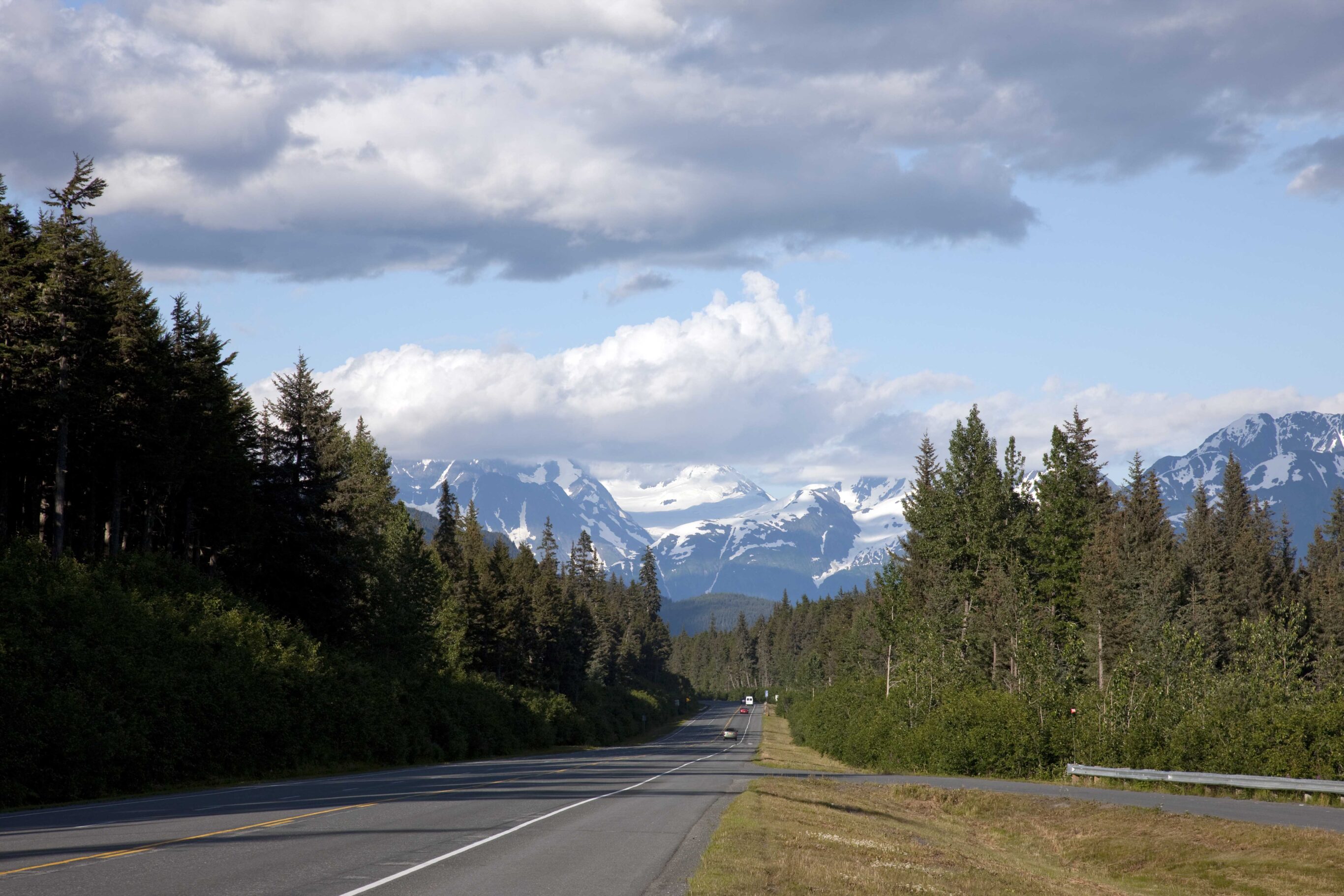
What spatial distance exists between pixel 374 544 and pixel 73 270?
27338 millimetres

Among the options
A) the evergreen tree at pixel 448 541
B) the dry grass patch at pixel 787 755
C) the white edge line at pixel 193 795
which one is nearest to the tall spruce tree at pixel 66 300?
the white edge line at pixel 193 795

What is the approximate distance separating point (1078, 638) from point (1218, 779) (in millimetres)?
26873

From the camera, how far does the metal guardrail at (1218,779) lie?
1177 inches

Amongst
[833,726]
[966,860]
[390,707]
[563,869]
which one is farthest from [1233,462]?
[563,869]

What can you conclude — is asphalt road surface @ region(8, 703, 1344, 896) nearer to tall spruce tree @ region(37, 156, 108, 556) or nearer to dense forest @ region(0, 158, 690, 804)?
dense forest @ region(0, 158, 690, 804)

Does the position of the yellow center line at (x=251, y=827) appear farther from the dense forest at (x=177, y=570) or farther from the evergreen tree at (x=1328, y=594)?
the evergreen tree at (x=1328, y=594)

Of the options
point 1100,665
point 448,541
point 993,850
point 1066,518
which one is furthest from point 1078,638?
point 448,541

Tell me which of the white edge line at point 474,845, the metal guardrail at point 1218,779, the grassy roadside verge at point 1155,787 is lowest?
the grassy roadside verge at point 1155,787

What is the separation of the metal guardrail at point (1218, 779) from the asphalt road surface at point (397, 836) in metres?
0.64

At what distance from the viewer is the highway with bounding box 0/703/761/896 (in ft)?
42.7

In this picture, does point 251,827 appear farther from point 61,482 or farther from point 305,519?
point 305,519

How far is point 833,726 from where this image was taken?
266 ft

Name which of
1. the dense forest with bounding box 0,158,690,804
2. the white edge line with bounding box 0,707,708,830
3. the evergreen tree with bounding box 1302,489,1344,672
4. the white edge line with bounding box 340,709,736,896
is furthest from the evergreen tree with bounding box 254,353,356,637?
the evergreen tree with bounding box 1302,489,1344,672

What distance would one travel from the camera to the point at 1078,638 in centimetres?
5941
